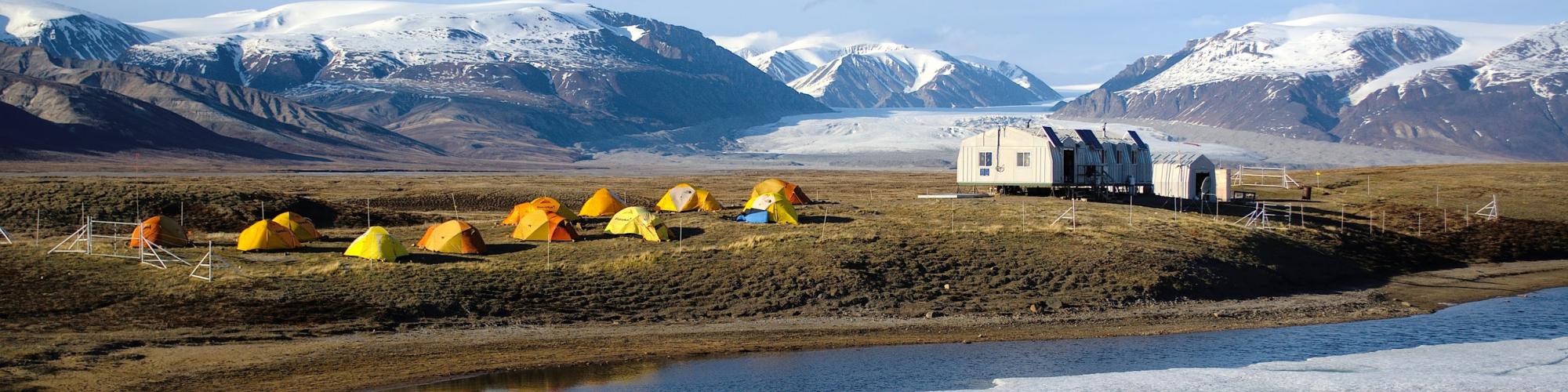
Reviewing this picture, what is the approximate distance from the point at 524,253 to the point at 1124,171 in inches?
1342

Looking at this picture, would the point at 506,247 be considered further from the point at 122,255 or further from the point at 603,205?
the point at 603,205

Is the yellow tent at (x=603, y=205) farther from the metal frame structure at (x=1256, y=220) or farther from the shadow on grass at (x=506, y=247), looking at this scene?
the metal frame structure at (x=1256, y=220)

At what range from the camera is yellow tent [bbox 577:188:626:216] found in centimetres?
4900

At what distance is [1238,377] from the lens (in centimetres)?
2297

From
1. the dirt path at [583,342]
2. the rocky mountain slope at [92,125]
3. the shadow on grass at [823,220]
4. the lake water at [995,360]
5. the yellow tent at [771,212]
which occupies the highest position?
the rocky mountain slope at [92,125]

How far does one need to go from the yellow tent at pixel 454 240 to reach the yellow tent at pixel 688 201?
1529 centimetres

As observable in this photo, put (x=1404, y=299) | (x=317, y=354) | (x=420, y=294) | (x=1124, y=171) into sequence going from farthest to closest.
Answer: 1. (x=1124, y=171)
2. (x=1404, y=299)
3. (x=420, y=294)
4. (x=317, y=354)

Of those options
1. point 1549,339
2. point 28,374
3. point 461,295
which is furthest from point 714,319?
point 1549,339

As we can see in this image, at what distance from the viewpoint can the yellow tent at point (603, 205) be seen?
49.0 meters

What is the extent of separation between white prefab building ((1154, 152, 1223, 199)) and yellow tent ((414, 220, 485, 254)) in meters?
36.0

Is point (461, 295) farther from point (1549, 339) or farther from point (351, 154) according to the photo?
point (351, 154)

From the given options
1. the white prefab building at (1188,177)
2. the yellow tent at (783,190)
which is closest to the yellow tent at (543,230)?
the yellow tent at (783,190)

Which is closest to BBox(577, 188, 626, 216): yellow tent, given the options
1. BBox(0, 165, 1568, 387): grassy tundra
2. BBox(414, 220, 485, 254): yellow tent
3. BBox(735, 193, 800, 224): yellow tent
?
BBox(0, 165, 1568, 387): grassy tundra

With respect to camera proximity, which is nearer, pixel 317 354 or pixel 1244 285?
pixel 317 354
